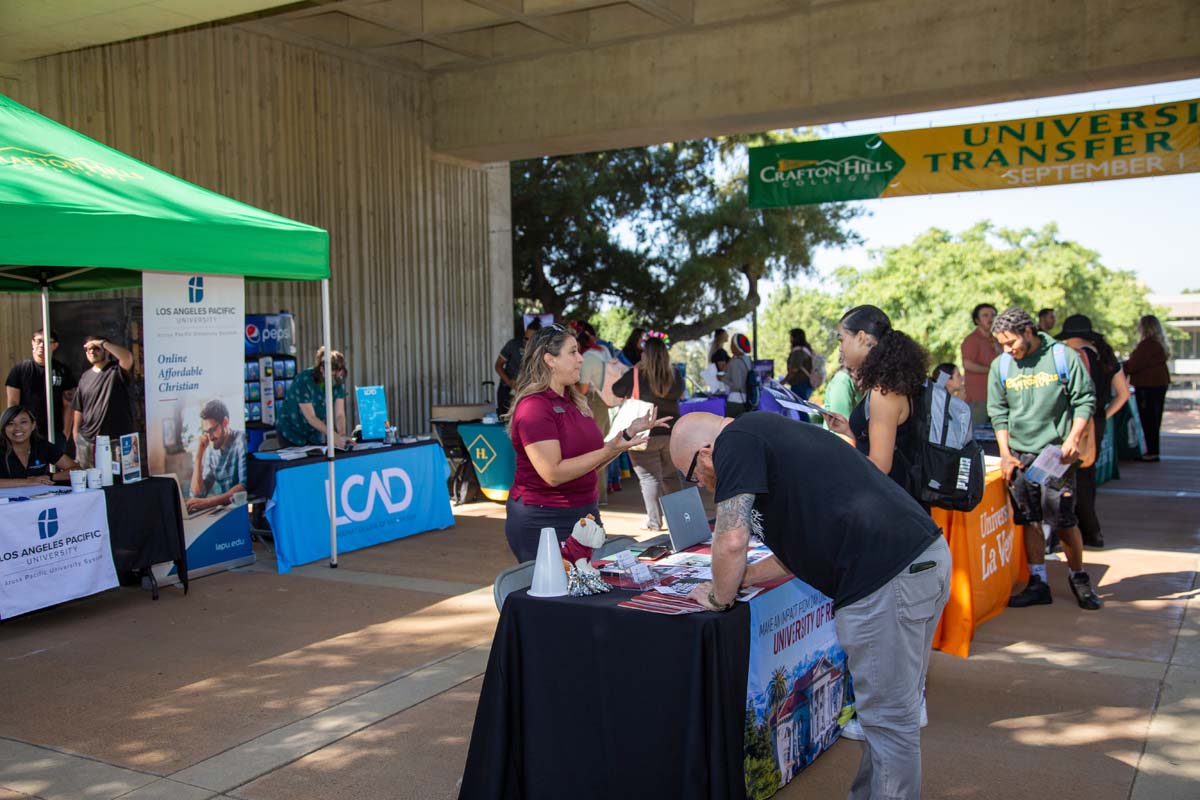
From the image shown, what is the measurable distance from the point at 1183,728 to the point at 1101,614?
1.88m

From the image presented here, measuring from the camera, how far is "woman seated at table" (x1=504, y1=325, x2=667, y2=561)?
13.7 feet

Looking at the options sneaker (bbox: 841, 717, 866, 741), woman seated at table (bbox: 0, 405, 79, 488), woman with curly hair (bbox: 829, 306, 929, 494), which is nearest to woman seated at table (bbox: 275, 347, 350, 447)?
woman seated at table (bbox: 0, 405, 79, 488)

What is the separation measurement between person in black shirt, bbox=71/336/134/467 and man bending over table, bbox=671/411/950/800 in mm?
5810

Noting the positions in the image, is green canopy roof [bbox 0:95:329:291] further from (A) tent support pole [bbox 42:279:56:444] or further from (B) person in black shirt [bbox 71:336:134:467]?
(A) tent support pole [bbox 42:279:56:444]

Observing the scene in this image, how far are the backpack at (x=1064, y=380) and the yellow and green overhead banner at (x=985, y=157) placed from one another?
19.4ft

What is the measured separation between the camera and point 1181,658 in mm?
5125

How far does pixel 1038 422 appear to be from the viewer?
5.95 meters

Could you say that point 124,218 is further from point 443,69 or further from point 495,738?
point 443,69

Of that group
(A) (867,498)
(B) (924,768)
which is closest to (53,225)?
(A) (867,498)

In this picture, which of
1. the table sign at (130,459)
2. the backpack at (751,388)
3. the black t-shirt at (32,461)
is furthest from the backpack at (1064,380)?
the backpack at (751,388)

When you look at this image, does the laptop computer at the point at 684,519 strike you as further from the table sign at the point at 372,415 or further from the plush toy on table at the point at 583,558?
the table sign at the point at 372,415

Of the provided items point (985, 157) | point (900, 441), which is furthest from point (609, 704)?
point (985, 157)

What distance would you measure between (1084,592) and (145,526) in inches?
238

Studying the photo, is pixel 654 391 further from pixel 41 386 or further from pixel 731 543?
pixel 731 543
